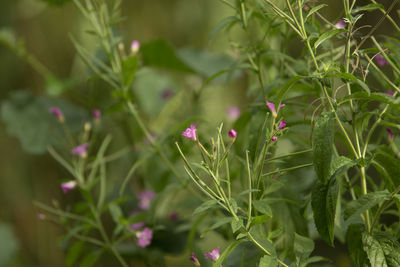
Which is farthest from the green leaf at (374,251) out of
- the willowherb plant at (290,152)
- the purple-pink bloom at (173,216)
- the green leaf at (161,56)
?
the green leaf at (161,56)

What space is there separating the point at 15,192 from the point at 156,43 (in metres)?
0.72

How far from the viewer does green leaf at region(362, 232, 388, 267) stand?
0.42 m

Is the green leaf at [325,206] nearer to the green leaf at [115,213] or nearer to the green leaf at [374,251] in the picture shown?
the green leaf at [374,251]

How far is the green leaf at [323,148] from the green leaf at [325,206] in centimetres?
4

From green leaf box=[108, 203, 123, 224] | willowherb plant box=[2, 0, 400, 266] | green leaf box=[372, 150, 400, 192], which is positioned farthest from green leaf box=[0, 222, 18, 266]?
green leaf box=[372, 150, 400, 192]

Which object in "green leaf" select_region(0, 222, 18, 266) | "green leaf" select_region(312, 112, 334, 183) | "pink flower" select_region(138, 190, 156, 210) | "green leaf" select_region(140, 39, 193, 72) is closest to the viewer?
"green leaf" select_region(312, 112, 334, 183)

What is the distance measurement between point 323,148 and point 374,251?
0.12m

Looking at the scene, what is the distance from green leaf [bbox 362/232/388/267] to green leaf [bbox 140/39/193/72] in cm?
75

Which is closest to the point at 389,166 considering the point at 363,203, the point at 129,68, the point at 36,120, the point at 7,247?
the point at 363,203

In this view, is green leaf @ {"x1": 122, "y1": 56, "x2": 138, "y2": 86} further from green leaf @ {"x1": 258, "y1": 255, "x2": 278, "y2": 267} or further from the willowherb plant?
green leaf @ {"x1": 258, "y1": 255, "x2": 278, "y2": 267}

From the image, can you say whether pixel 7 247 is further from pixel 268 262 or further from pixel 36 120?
pixel 268 262

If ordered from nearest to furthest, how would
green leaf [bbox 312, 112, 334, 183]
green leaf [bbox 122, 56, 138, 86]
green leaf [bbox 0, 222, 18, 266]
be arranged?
1. green leaf [bbox 312, 112, 334, 183]
2. green leaf [bbox 122, 56, 138, 86]
3. green leaf [bbox 0, 222, 18, 266]

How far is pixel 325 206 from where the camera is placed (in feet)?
1.42

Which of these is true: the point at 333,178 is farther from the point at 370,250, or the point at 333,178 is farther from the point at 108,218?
the point at 108,218
